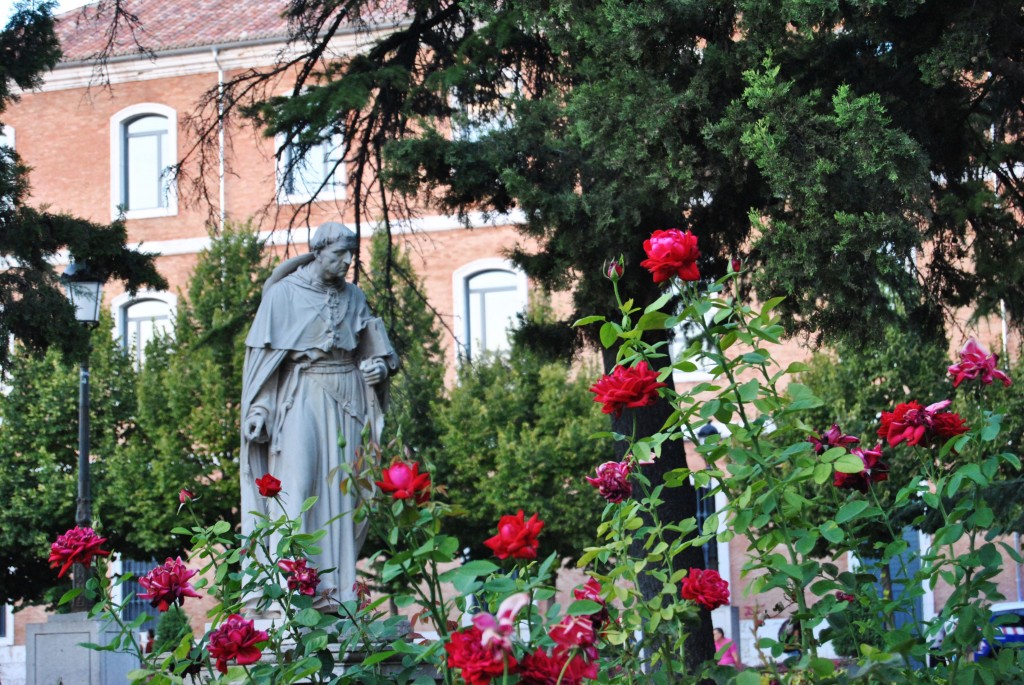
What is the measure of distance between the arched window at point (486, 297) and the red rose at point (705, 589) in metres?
25.4

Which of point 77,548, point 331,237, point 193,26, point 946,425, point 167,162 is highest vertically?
point 193,26

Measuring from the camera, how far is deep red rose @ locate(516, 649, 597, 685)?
3006 mm

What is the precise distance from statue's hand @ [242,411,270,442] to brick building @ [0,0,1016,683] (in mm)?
21279

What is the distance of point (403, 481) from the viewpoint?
130 inches

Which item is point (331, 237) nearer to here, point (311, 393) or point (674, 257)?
point (311, 393)

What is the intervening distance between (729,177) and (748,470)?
6268 mm

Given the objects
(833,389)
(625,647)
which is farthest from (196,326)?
(625,647)

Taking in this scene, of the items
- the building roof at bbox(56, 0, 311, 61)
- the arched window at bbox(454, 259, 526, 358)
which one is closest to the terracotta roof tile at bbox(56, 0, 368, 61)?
the building roof at bbox(56, 0, 311, 61)

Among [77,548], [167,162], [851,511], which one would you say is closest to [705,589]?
[851,511]

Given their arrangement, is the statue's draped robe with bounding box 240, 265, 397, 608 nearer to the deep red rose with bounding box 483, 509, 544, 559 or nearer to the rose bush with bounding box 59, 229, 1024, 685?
the rose bush with bounding box 59, 229, 1024, 685

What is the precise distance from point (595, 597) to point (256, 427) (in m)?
3.74

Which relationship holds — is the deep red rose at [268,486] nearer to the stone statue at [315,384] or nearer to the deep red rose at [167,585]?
the deep red rose at [167,585]

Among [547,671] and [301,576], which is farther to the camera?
[301,576]

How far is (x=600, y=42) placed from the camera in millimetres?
9141
